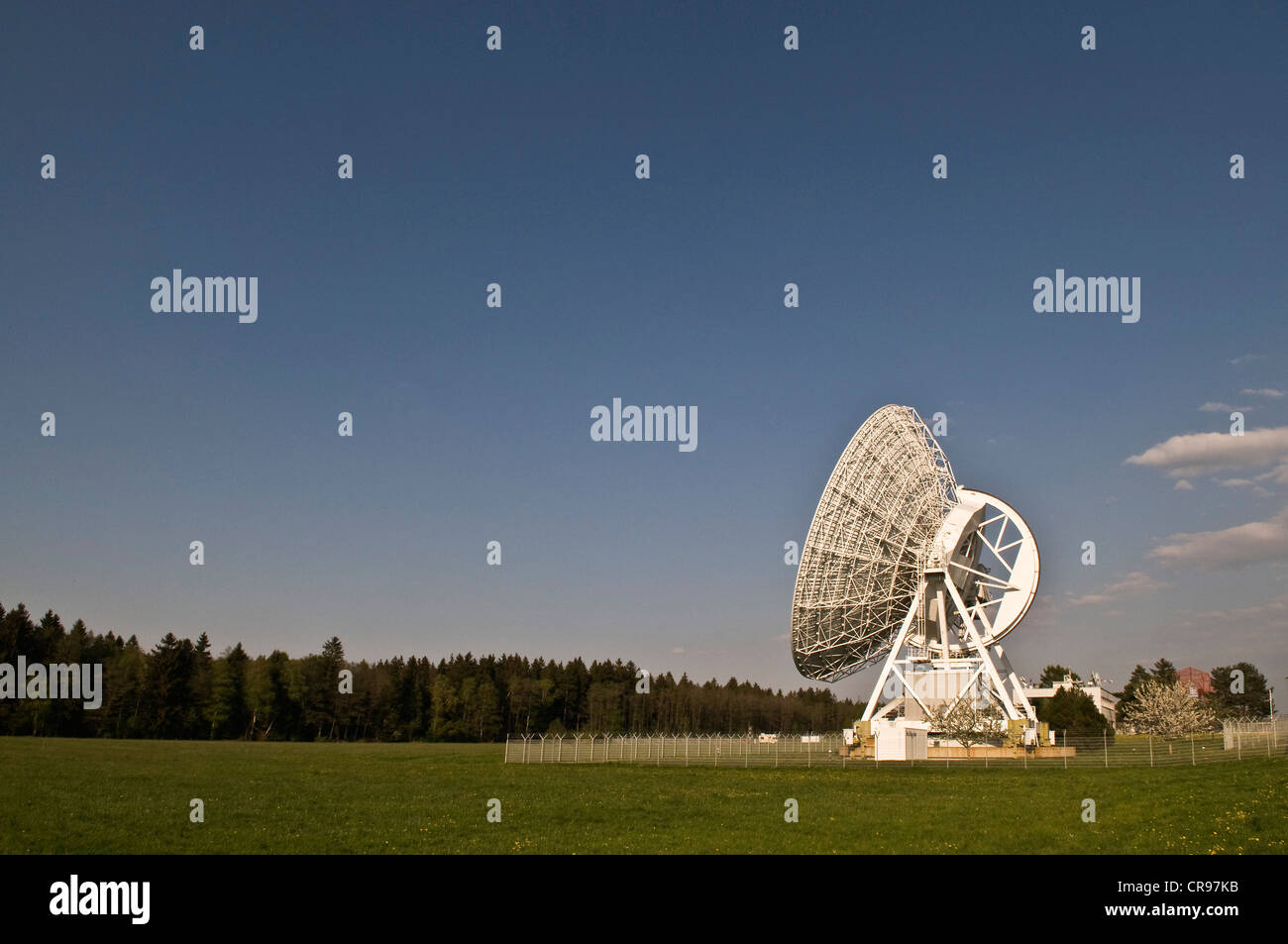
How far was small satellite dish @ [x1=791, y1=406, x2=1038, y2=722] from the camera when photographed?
1922 inches

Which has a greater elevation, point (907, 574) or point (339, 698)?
point (907, 574)

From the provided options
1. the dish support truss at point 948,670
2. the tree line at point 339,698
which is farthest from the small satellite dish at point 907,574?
the tree line at point 339,698

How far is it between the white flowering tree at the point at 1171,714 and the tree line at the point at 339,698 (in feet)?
188

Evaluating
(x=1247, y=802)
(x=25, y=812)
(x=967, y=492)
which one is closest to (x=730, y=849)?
(x=1247, y=802)

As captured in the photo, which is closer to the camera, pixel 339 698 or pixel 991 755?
pixel 991 755

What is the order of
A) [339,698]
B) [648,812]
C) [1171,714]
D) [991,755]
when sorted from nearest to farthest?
[648,812] → [991,755] → [1171,714] → [339,698]

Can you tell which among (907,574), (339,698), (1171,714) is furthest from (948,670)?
(339,698)

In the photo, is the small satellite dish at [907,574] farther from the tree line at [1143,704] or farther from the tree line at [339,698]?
the tree line at [339,698]

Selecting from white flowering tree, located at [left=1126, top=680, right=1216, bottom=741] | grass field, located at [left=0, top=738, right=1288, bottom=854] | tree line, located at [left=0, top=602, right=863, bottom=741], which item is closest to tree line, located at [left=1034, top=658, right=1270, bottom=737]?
white flowering tree, located at [left=1126, top=680, right=1216, bottom=741]

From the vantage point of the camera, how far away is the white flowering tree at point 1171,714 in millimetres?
69188

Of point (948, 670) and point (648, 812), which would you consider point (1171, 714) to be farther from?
point (648, 812)

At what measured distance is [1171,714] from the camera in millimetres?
71062

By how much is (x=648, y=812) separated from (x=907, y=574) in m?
31.3
